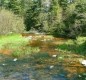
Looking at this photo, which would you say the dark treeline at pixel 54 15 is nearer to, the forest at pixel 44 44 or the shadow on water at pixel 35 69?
the forest at pixel 44 44

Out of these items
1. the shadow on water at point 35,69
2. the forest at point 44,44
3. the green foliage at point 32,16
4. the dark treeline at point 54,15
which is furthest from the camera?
the green foliage at point 32,16

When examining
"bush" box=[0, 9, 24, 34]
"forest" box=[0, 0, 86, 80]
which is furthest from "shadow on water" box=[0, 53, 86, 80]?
"bush" box=[0, 9, 24, 34]

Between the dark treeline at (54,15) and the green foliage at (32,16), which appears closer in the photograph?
the dark treeline at (54,15)

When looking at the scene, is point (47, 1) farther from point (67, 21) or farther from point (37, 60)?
point (37, 60)

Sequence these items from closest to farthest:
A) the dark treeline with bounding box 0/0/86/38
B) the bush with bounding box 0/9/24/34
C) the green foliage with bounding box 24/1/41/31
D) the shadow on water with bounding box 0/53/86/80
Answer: the shadow on water with bounding box 0/53/86/80 → the dark treeline with bounding box 0/0/86/38 → the bush with bounding box 0/9/24/34 → the green foliage with bounding box 24/1/41/31

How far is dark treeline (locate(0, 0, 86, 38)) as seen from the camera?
3641 centimetres

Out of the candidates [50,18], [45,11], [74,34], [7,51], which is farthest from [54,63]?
[45,11]

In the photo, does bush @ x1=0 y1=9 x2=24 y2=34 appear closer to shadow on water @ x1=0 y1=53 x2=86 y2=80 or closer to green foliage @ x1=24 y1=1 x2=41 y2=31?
green foliage @ x1=24 y1=1 x2=41 y2=31

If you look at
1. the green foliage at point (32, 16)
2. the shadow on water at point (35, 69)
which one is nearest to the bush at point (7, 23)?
the green foliage at point (32, 16)

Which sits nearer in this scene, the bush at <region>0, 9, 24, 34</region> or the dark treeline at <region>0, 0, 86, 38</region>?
the dark treeline at <region>0, 0, 86, 38</region>

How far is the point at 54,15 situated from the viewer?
163ft

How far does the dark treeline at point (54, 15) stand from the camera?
119 feet

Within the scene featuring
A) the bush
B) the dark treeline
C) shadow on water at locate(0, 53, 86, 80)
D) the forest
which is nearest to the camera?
shadow on water at locate(0, 53, 86, 80)

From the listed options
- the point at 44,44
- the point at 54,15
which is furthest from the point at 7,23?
the point at 44,44
